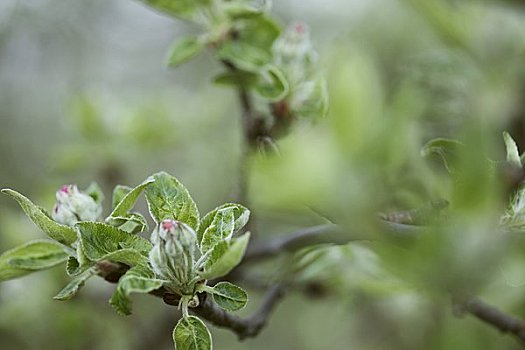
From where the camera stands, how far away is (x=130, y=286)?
457 millimetres

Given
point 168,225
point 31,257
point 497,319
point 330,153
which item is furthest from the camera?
point 497,319

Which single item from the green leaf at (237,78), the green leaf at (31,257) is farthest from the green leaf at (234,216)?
the green leaf at (237,78)

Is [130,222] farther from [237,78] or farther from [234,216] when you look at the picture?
[237,78]

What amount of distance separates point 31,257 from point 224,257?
0.20 meters

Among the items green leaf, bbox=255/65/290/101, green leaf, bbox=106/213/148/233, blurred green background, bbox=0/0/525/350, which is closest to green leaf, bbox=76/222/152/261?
green leaf, bbox=106/213/148/233

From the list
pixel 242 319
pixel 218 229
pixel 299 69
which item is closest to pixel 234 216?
pixel 218 229

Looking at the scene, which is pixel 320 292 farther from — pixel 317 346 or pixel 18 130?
pixel 18 130

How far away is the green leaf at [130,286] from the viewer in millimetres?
→ 456

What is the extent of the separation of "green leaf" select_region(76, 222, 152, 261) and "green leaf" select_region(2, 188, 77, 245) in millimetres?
26

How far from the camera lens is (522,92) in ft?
3.38

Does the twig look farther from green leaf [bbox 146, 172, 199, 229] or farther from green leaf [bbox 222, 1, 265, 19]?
green leaf [bbox 222, 1, 265, 19]

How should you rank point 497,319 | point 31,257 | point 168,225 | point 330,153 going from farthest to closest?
point 497,319, point 31,257, point 168,225, point 330,153

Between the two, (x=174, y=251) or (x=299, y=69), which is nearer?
(x=174, y=251)

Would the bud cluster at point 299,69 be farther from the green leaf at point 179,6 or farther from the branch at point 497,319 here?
the branch at point 497,319
